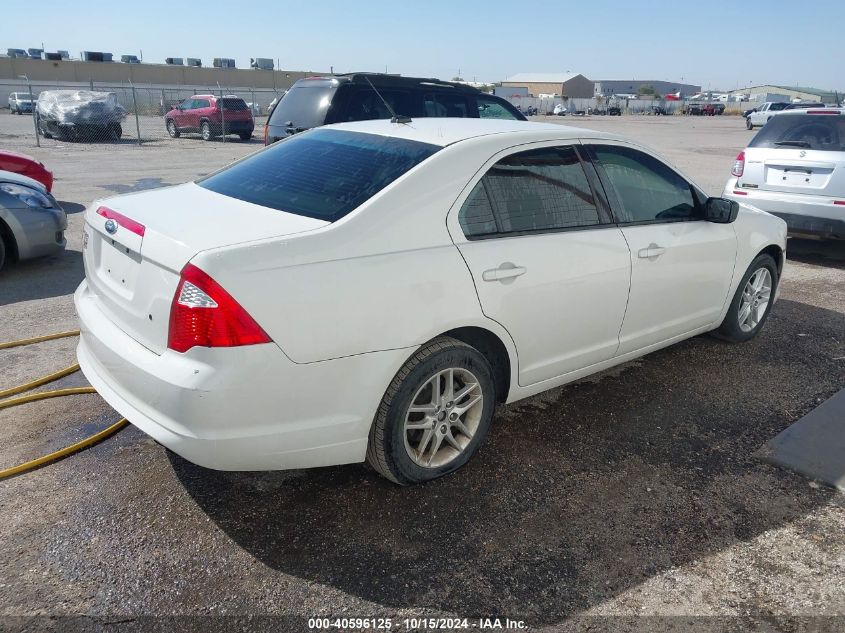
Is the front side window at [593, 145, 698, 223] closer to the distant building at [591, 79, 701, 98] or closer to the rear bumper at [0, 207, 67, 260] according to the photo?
the rear bumper at [0, 207, 67, 260]

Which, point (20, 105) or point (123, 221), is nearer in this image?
point (123, 221)

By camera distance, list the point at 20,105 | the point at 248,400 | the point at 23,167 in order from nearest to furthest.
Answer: the point at 248,400, the point at 23,167, the point at 20,105

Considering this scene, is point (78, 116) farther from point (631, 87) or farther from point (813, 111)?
point (631, 87)

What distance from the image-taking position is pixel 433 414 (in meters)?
3.19

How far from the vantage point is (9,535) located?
2.83m

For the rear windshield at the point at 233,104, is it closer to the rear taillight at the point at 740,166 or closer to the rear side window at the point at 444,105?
the rear side window at the point at 444,105

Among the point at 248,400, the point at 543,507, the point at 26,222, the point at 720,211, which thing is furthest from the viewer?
the point at 26,222

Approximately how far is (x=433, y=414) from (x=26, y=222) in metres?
5.24

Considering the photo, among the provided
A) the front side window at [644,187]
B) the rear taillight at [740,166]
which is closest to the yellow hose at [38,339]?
the front side window at [644,187]

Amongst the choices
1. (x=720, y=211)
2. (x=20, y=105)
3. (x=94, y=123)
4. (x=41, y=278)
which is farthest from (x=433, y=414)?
(x=20, y=105)

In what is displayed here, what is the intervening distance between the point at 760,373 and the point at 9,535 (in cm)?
456

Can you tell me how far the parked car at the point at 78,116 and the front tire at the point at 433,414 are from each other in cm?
2219

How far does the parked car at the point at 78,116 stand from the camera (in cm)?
2152

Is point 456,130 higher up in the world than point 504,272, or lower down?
higher up
